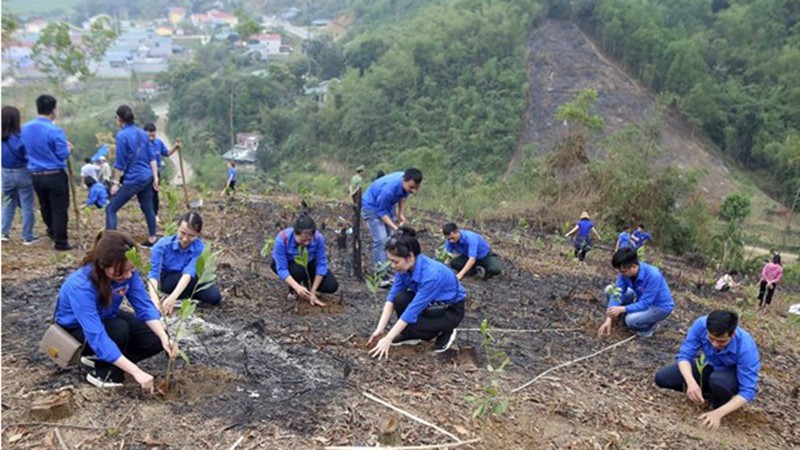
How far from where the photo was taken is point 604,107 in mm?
34844

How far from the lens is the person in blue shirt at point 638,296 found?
211 inches

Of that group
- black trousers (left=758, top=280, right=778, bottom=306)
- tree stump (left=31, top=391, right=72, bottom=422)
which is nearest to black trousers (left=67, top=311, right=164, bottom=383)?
tree stump (left=31, top=391, right=72, bottom=422)

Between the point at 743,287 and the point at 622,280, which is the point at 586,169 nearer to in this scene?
the point at 743,287

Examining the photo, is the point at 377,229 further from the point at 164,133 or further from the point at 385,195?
the point at 164,133

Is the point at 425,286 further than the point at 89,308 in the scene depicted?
Yes

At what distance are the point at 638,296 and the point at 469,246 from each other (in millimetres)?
2019

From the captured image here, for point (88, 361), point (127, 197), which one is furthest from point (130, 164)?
point (88, 361)

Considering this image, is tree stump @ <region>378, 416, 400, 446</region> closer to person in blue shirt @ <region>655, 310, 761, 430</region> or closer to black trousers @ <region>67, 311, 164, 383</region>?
black trousers @ <region>67, 311, 164, 383</region>

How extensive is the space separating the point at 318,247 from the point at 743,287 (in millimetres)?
10010

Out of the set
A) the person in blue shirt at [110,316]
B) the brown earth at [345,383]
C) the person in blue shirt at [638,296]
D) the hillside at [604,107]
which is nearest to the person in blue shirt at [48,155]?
the brown earth at [345,383]

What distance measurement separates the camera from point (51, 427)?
10.00ft

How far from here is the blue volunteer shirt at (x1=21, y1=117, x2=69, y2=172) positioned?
5.64m

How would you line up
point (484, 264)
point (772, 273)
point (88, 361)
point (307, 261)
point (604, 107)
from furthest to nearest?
point (604, 107) → point (772, 273) → point (484, 264) → point (307, 261) → point (88, 361)

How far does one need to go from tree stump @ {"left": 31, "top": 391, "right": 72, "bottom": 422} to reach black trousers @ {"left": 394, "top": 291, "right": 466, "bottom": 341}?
7.35ft
